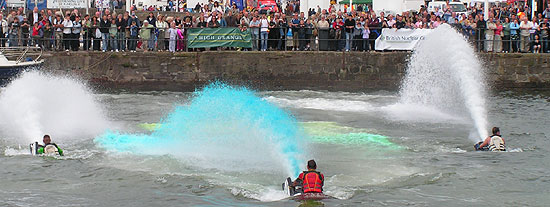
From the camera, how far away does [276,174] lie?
22.2 metres

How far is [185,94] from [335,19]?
7658 millimetres

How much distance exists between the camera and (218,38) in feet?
133

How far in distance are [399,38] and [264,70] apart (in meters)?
6.41

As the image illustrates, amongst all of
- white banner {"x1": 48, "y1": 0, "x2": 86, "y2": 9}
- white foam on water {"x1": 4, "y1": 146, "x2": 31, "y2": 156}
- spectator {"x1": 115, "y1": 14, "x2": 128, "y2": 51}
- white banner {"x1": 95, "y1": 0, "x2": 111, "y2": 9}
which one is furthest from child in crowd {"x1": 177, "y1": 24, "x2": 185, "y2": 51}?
white foam on water {"x1": 4, "y1": 146, "x2": 31, "y2": 156}

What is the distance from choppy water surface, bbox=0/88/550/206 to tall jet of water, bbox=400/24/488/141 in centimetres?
348

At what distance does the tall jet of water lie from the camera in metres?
35.3

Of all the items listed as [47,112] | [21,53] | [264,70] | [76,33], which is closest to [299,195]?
[47,112]

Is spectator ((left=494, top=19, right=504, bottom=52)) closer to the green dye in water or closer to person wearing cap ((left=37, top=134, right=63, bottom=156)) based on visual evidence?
the green dye in water

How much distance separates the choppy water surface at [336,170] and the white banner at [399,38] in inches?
298

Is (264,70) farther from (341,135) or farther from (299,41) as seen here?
(341,135)

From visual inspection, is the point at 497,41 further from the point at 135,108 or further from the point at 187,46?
the point at 135,108

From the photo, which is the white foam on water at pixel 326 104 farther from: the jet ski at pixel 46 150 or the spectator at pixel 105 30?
the jet ski at pixel 46 150

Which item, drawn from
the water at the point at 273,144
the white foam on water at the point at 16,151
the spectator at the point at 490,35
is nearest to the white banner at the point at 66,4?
the water at the point at 273,144

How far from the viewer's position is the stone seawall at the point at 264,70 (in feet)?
132
